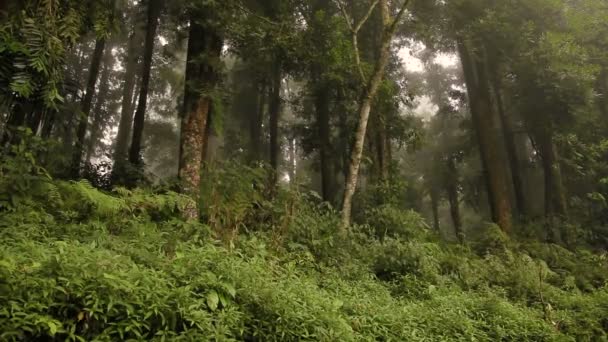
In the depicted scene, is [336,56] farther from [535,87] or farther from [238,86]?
[238,86]

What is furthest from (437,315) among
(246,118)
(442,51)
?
(246,118)

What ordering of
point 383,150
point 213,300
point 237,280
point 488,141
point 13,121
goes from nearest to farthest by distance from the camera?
point 213,300
point 237,280
point 13,121
point 383,150
point 488,141

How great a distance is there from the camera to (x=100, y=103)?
894 inches

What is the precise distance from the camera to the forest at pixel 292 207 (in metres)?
3.91

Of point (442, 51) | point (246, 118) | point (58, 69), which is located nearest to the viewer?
point (58, 69)

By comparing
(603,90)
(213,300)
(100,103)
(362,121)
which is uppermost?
(603,90)

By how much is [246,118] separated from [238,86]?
1726 millimetres

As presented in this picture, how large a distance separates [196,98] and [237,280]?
586cm

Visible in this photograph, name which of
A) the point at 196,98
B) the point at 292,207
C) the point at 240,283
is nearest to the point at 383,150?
the point at 196,98

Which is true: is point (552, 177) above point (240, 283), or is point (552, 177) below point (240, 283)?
above

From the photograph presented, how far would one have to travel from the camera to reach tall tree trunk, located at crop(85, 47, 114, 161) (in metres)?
22.1

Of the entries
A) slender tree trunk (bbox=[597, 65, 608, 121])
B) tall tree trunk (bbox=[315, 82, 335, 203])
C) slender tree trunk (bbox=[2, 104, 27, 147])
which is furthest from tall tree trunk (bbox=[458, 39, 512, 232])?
slender tree trunk (bbox=[2, 104, 27, 147])

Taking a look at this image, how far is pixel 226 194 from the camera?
7.77 m

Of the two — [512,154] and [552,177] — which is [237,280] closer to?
[552,177]
